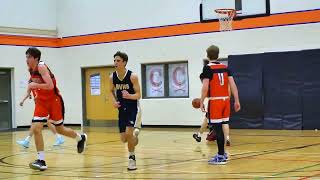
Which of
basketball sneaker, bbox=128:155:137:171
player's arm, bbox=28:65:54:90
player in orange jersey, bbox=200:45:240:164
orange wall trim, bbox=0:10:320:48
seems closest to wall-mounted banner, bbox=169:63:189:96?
orange wall trim, bbox=0:10:320:48

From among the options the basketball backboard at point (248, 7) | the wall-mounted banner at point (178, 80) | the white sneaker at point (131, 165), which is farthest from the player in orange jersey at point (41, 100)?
the wall-mounted banner at point (178, 80)

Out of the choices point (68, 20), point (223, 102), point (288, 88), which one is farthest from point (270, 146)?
point (68, 20)

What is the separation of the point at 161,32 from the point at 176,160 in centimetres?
1098

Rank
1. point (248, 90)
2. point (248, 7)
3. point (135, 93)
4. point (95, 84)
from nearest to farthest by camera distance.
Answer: point (135, 93) → point (248, 7) → point (248, 90) → point (95, 84)

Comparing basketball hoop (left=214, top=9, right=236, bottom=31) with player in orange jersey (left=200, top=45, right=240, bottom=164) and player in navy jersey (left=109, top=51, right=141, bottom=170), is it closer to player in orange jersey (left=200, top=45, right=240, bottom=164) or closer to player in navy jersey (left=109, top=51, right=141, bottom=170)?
player in orange jersey (left=200, top=45, right=240, bottom=164)

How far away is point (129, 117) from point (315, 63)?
9.93 m

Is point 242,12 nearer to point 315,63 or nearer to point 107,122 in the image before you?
point 315,63

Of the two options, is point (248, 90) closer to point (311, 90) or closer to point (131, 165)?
point (311, 90)

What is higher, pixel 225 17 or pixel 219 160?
pixel 225 17

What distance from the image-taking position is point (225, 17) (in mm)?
17438

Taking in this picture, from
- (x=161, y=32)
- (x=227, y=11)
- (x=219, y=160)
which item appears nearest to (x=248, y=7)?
(x=227, y=11)

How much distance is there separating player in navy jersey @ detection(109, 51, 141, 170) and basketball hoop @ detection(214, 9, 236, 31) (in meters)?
8.98

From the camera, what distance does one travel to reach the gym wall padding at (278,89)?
55.4 ft

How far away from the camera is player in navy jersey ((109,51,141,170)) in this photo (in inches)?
339
